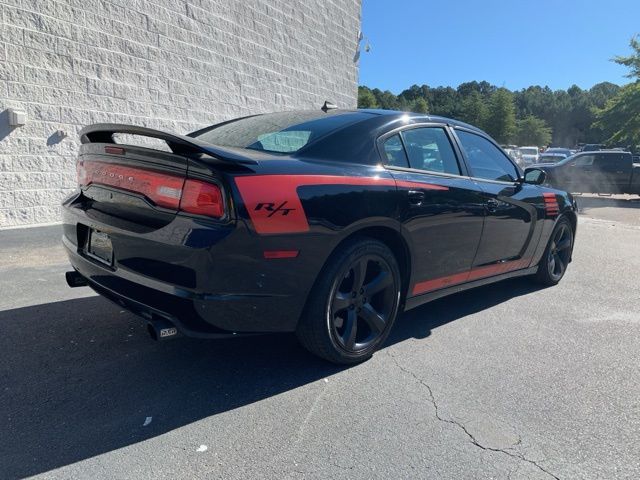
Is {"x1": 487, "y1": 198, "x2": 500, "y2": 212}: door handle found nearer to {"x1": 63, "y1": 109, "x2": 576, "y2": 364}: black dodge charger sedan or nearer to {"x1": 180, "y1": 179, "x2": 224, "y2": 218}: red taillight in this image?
{"x1": 63, "y1": 109, "x2": 576, "y2": 364}: black dodge charger sedan

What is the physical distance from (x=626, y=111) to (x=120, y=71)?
23287 mm

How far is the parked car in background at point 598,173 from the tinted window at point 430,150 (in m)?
15.6

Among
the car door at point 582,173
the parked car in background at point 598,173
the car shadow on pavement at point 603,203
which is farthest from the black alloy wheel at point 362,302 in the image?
the car door at point 582,173

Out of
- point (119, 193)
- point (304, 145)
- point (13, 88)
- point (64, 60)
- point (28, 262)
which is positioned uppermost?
point (64, 60)

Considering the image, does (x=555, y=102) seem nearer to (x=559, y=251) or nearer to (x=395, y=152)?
(x=559, y=251)

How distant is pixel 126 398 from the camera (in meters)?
2.75

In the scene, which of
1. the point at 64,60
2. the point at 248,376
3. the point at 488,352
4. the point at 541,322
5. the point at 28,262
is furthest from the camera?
the point at 64,60

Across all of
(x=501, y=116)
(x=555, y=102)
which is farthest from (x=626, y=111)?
(x=555, y=102)

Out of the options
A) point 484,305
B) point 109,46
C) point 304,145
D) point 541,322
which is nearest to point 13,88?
point 109,46

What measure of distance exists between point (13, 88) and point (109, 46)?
62.0 inches

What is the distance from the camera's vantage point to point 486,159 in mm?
4523

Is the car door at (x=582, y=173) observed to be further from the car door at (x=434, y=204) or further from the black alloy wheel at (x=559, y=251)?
the car door at (x=434, y=204)

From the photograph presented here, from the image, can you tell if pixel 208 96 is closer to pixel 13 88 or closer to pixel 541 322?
pixel 13 88

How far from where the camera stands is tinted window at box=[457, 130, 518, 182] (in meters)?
4.28
